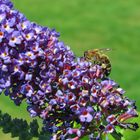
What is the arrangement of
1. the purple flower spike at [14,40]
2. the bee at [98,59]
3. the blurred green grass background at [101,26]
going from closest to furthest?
the purple flower spike at [14,40] < the bee at [98,59] < the blurred green grass background at [101,26]

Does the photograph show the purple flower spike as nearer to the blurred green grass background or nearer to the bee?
the bee

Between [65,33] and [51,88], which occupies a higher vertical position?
[65,33]

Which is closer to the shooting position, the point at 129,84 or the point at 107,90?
the point at 107,90

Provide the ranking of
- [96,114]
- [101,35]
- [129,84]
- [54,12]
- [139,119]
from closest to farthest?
[96,114] → [139,119] → [129,84] → [101,35] → [54,12]

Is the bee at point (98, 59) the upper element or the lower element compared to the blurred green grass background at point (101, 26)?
lower

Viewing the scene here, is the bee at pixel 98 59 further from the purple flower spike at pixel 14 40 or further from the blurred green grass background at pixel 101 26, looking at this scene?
the blurred green grass background at pixel 101 26

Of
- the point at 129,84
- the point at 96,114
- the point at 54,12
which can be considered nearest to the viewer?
the point at 96,114

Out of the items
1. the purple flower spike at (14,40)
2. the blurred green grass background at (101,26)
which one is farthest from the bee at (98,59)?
the blurred green grass background at (101,26)

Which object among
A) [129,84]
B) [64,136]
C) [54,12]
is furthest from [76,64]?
[54,12]

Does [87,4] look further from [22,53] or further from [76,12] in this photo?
[22,53]

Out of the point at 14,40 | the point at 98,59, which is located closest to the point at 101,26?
the point at 98,59
